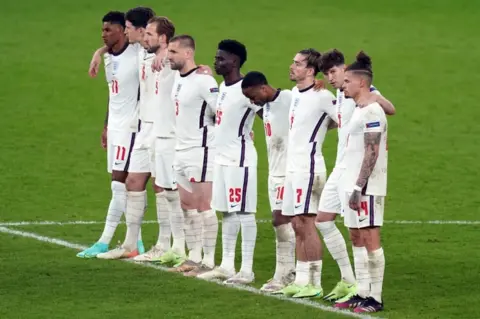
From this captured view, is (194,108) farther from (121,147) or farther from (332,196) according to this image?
(332,196)

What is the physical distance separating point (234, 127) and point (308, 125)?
3.41 ft

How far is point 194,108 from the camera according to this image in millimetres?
16641

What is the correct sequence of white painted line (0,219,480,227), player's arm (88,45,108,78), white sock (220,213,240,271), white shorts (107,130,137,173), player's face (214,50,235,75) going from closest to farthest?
player's face (214,50,235,75) < white sock (220,213,240,271) < white shorts (107,130,137,173) < player's arm (88,45,108,78) < white painted line (0,219,480,227)

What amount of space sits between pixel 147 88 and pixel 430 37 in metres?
19.1

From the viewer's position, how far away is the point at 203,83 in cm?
1656

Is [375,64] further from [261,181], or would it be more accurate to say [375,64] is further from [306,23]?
[261,181]

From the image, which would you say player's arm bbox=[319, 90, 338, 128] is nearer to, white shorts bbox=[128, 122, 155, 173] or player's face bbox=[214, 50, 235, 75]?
player's face bbox=[214, 50, 235, 75]

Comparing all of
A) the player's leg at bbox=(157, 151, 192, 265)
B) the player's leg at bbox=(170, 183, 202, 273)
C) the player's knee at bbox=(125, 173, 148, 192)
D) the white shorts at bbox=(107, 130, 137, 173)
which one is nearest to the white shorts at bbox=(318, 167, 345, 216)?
the player's leg at bbox=(170, 183, 202, 273)

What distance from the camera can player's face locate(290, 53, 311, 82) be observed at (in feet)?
50.4

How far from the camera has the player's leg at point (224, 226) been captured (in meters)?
16.1

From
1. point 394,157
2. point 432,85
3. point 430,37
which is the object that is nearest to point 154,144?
point 394,157

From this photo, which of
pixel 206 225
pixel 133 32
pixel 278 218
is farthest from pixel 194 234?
pixel 133 32

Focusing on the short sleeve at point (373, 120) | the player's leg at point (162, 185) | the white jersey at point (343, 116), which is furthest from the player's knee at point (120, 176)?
the short sleeve at point (373, 120)

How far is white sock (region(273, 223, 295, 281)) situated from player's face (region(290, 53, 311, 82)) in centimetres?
158
